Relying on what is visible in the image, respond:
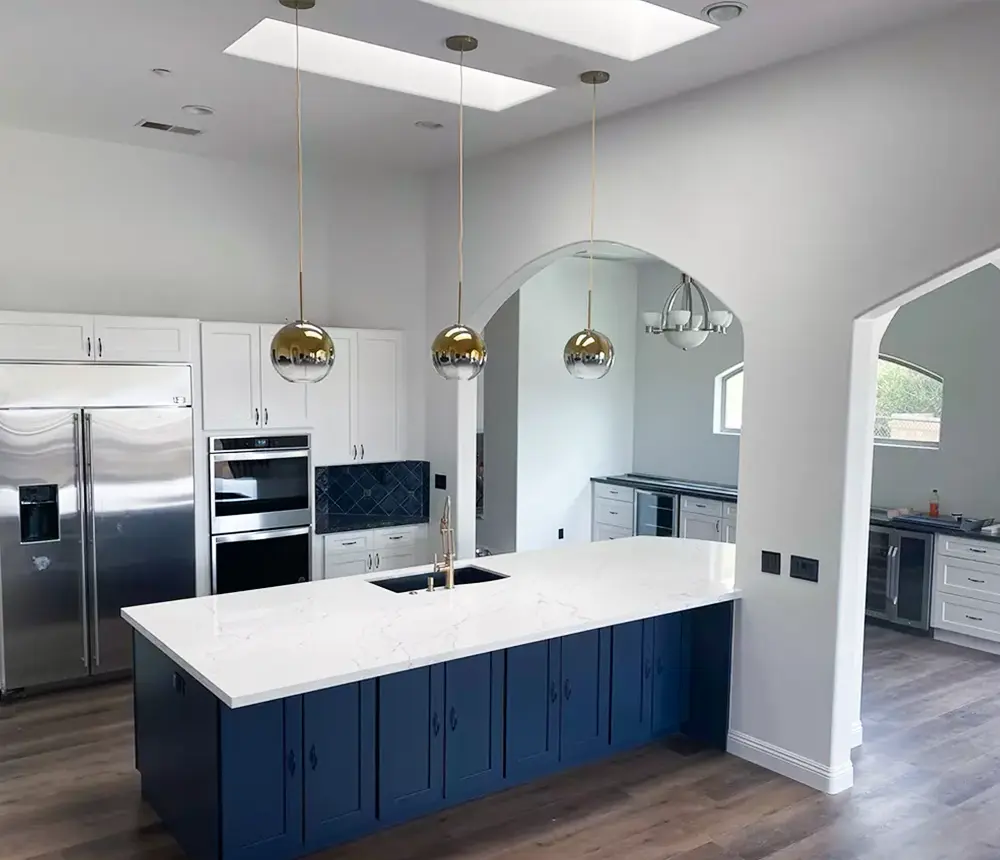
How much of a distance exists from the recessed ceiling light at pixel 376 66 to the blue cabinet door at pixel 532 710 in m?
2.75

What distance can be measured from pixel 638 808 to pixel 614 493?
5.08m

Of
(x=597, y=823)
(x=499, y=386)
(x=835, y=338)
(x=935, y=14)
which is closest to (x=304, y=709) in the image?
(x=597, y=823)

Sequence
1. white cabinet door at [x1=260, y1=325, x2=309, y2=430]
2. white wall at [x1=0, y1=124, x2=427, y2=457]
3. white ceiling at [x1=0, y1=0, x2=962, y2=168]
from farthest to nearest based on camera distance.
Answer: white cabinet door at [x1=260, y1=325, x2=309, y2=430] → white wall at [x1=0, y1=124, x2=427, y2=457] → white ceiling at [x1=0, y1=0, x2=962, y2=168]

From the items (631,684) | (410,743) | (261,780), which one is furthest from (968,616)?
(261,780)

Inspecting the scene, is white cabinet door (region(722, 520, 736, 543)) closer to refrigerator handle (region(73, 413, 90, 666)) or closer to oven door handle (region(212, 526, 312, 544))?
oven door handle (region(212, 526, 312, 544))

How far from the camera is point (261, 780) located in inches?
126

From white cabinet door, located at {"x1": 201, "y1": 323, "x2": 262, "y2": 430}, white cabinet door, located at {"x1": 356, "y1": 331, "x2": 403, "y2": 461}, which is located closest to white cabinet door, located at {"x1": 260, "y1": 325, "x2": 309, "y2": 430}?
white cabinet door, located at {"x1": 201, "y1": 323, "x2": 262, "y2": 430}

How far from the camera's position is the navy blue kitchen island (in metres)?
3.19

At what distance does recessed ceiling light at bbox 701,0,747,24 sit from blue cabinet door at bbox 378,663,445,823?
2796 millimetres

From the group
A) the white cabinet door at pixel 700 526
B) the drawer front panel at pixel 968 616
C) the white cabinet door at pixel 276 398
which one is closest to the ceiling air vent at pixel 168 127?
the white cabinet door at pixel 276 398

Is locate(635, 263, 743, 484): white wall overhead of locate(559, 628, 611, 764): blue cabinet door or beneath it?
overhead

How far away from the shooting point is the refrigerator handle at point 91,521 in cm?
518

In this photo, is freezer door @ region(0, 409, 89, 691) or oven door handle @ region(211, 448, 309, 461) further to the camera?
oven door handle @ region(211, 448, 309, 461)

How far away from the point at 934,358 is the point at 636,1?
14.3 ft
